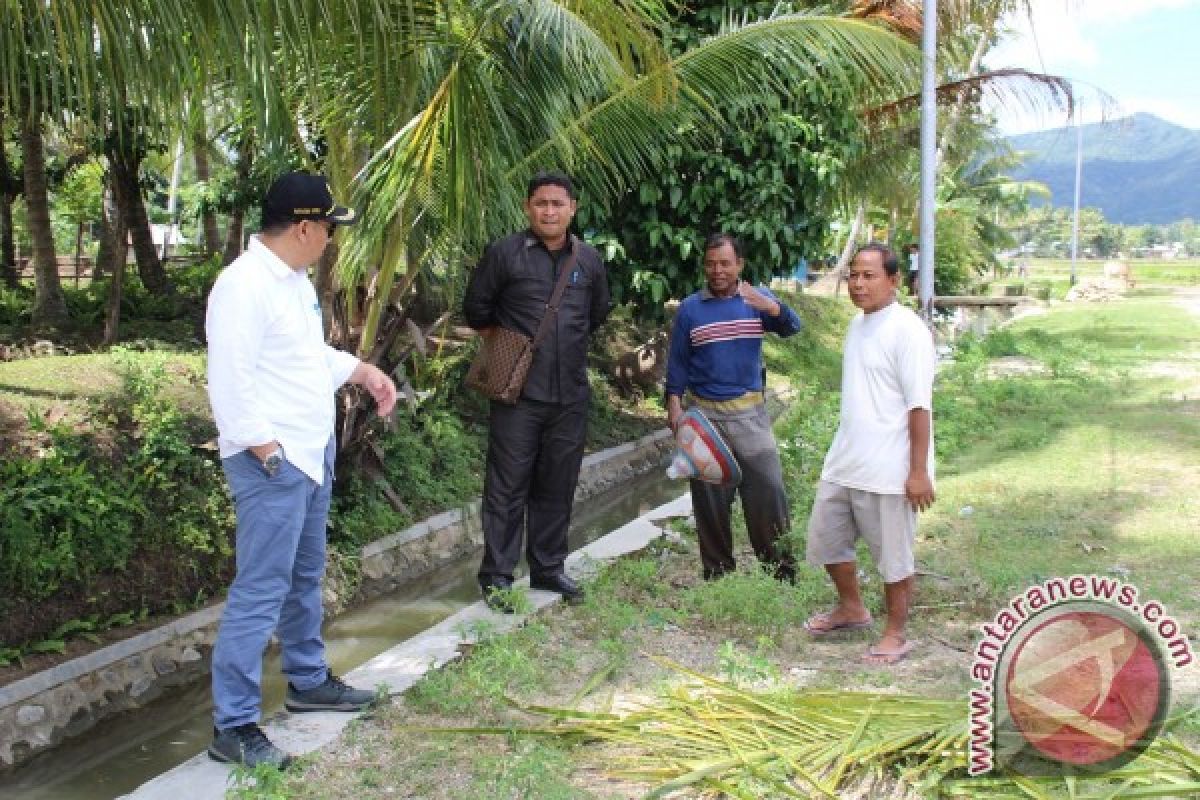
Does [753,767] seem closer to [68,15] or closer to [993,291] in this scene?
[68,15]

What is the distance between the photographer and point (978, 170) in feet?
116

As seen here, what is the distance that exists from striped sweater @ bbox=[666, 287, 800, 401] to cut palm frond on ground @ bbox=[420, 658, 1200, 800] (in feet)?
6.03

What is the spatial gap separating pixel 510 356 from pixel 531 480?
2.18ft

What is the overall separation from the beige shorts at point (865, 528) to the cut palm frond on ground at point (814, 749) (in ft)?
2.83

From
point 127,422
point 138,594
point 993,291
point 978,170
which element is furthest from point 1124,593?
point 993,291

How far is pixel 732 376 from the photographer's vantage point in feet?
18.0

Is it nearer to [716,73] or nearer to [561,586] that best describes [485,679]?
[561,586]

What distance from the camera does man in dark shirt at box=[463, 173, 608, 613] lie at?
17.2ft

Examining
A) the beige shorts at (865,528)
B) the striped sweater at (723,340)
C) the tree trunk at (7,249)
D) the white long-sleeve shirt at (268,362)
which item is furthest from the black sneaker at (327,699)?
the tree trunk at (7,249)

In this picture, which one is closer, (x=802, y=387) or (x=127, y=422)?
(x=127, y=422)

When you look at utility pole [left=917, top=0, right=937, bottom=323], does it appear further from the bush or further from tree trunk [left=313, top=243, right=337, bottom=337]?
the bush

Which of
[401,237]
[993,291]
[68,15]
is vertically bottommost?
[993,291]

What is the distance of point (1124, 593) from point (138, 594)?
15.8 ft

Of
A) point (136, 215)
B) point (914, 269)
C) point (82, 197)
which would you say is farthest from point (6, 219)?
point (914, 269)
